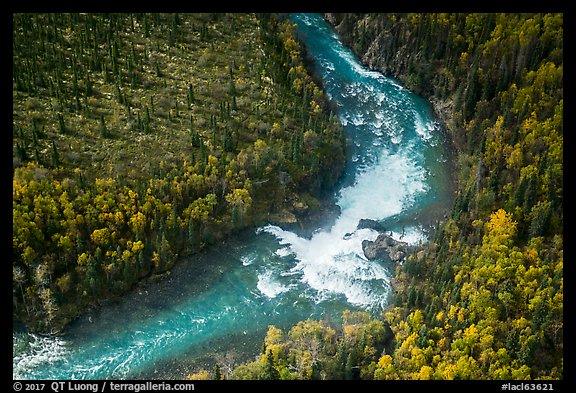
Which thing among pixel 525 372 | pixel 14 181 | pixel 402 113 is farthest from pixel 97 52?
pixel 525 372

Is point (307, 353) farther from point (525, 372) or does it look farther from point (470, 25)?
point (470, 25)

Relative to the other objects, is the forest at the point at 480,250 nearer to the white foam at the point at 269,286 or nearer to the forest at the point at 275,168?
the forest at the point at 275,168

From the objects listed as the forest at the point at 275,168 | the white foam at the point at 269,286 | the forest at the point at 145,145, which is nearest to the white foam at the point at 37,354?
the forest at the point at 145,145

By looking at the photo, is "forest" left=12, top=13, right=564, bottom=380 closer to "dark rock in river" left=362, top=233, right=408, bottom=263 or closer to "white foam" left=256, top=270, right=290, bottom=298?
"dark rock in river" left=362, top=233, right=408, bottom=263

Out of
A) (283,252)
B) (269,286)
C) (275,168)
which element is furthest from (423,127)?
(269,286)

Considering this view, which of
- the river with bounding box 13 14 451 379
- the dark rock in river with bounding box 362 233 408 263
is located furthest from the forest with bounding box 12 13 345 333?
the dark rock in river with bounding box 362 233 408 263

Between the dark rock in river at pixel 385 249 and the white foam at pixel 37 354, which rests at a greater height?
the dark rock in river at pixel 385 249
